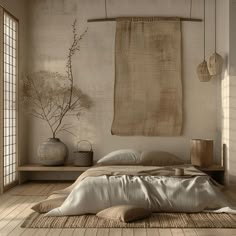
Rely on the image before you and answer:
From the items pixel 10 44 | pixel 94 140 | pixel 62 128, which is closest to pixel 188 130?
pixel 94 140

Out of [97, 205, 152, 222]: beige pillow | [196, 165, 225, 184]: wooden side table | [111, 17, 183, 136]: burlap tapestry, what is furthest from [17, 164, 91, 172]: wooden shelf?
[97, 205, 152, 222]: beige pillow

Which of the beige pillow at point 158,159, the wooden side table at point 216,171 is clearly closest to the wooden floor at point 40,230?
the beige pillow at point 158,159

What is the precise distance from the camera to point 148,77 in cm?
706

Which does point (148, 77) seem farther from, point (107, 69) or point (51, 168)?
point (51, 168)

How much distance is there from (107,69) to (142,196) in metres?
2.96

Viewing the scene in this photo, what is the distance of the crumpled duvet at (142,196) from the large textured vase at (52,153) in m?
2.10

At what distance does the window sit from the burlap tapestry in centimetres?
141

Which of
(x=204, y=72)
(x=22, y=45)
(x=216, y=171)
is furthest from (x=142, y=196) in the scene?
(x=22, y=45)

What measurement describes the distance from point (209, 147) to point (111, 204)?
247cm

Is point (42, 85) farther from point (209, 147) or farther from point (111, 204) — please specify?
point (111, 204)

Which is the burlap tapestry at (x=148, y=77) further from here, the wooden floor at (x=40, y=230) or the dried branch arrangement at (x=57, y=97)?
the wooden floor at (x=40, y=230)

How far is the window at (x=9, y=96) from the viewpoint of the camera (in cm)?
609

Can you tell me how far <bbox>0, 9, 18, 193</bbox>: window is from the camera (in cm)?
609

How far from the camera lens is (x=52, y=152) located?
6676 millimetres
